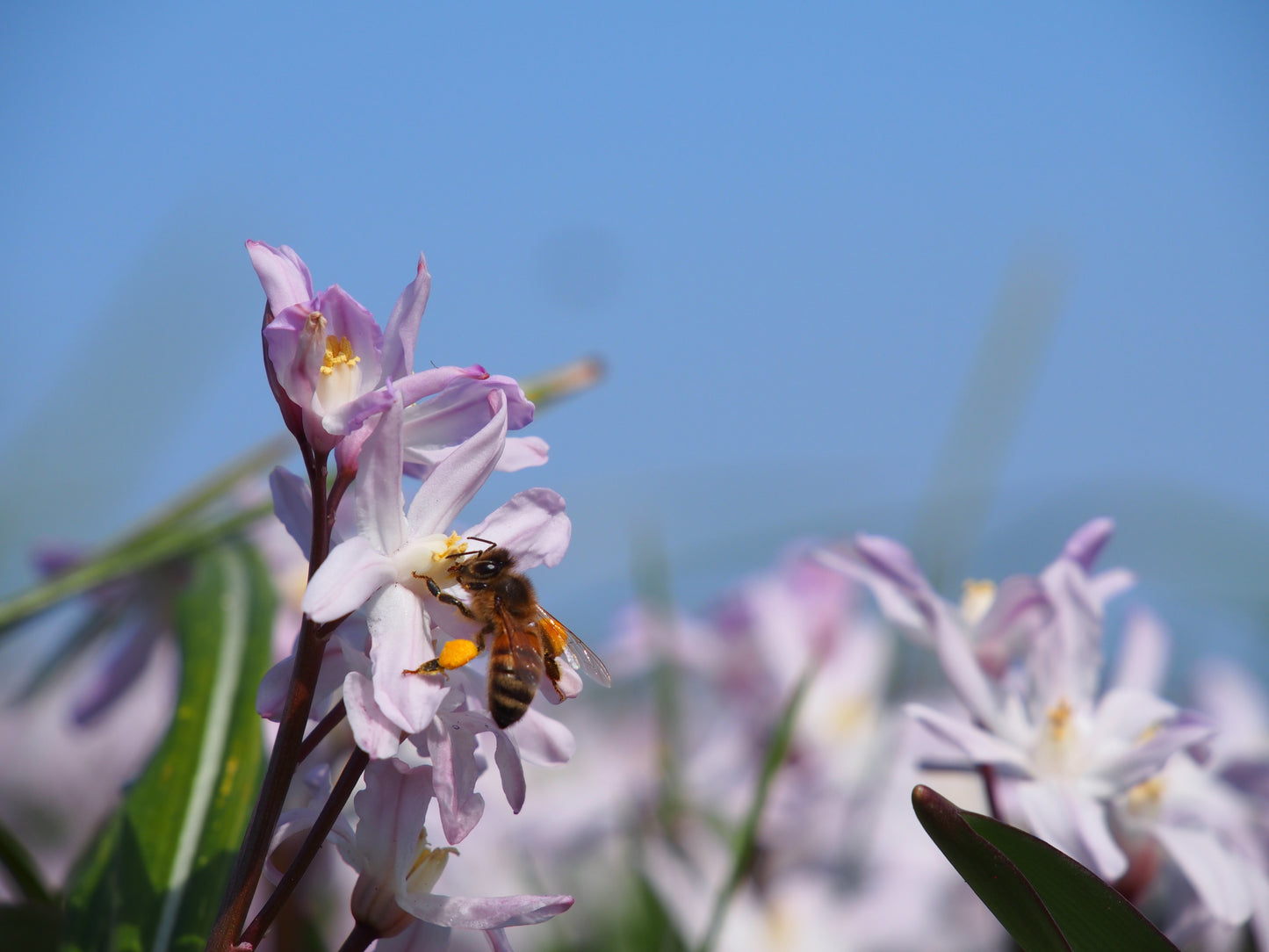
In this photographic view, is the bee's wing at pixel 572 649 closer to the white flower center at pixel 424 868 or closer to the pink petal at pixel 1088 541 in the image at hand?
the white flower center at pixel 424 868

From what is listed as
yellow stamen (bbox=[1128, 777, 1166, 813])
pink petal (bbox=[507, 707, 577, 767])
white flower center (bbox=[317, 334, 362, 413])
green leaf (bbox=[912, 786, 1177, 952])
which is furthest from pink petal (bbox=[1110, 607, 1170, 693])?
white flower center (bbox=[317, 334, 362, 413])

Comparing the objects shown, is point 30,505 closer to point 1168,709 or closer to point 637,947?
point 637,947

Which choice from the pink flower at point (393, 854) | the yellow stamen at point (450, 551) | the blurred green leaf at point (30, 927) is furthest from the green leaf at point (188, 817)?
the yellow stamen at point (450, 551)

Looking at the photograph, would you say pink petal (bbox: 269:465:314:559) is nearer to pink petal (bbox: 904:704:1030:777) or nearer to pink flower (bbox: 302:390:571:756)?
pink flower (bbox: 302:390:571:756)

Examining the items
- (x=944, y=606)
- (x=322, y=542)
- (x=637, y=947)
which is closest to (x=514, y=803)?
(x=322, y=542)

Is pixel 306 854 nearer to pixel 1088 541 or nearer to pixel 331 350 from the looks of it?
pixel 331 350

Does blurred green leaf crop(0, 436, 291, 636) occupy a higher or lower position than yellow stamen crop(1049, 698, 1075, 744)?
lower
